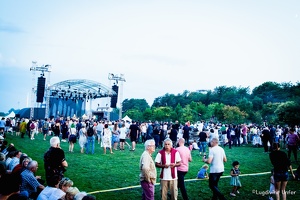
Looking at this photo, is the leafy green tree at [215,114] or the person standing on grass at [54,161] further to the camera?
the leafy green tree at [215,114]

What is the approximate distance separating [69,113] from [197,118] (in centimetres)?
3012

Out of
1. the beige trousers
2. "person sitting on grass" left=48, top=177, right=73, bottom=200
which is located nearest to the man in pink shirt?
the beige trousers

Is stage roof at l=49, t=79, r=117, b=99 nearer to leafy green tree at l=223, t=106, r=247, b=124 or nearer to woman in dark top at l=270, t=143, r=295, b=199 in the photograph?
leafy green tree at l=223, t=106, r=247, b=124

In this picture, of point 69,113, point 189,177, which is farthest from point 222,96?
point 189,177

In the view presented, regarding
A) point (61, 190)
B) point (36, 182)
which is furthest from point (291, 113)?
point (61, 190)

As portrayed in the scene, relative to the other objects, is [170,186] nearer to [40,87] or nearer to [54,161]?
[54,161]

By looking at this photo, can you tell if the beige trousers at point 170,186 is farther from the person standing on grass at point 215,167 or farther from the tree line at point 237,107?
the tree line at point 237,107

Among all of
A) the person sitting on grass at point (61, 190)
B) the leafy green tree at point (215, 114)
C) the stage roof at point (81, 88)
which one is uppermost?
the stage roof at point (81, 88)

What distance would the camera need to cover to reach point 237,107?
59.6 meters

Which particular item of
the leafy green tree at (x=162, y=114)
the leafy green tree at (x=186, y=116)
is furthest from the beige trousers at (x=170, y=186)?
the leafy green tree at (x=162, y=114)

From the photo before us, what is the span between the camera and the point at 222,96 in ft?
293

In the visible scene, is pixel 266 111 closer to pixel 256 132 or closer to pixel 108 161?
pixel 256 132

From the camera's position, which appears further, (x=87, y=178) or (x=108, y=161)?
(x=108, y=161)

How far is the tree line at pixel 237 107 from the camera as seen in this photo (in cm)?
3060
